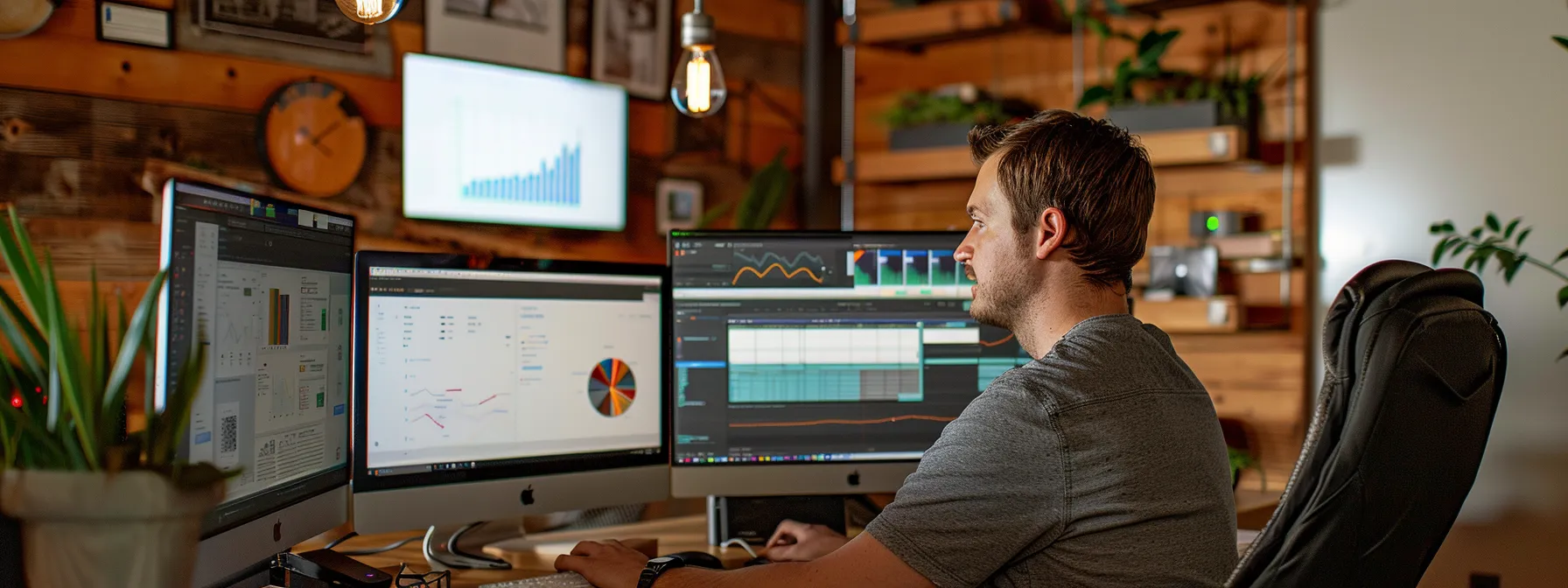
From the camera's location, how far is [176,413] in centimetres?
100

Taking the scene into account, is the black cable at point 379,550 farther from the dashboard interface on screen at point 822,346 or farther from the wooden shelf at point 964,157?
the wooden shelf at point 964,157

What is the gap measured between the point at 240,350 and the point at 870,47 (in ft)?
8.20

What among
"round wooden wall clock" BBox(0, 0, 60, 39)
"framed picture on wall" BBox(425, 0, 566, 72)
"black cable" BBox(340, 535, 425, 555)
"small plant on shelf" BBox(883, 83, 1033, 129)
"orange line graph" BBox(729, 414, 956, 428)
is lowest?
"black cable" BBox(340, 535, 425, 555)

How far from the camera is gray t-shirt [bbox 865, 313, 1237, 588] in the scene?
4.05 feet

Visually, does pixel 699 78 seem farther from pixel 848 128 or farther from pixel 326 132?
pixel 848 128

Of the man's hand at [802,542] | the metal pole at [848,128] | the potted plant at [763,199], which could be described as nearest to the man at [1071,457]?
the man's hand at [802,542]

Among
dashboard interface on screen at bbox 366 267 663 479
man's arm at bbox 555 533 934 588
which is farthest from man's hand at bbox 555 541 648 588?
dashboard interface on screen at bbox 366 267 663 479

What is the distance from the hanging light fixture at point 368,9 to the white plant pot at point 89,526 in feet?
2.55

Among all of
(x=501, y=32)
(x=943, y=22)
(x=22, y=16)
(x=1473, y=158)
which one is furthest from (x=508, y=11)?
(x=1473, y=158)

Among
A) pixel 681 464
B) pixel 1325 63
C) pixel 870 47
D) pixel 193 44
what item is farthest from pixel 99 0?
pixel 1325 63

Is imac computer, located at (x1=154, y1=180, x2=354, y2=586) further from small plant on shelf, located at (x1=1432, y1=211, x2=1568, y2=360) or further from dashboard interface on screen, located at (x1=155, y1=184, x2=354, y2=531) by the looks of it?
small plant on shelf, located at (x1=1432, y1=211, x2=1568, y2=360)

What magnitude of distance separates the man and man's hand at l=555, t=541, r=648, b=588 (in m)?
Result: 0.13

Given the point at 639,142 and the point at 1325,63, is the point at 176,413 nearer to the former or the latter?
the point at 639,142

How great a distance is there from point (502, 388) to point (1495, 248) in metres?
1.92
